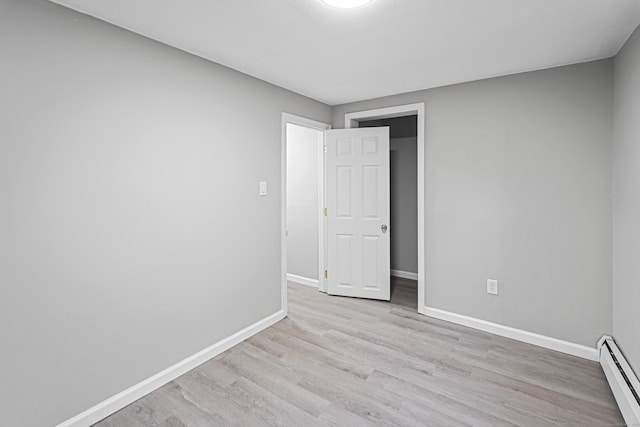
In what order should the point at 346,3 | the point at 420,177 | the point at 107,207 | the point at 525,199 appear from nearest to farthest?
the point at 346,3 → the point at 107,207 → the point at 525,199 → the point at 420,177

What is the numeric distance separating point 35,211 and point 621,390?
3.46 meters

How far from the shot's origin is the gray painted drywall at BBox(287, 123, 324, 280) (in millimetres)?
4141

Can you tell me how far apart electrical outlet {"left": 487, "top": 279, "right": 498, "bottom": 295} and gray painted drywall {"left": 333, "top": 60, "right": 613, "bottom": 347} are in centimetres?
5

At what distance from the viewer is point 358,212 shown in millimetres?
3701

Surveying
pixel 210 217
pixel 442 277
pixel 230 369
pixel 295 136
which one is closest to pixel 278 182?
pixel 210 217

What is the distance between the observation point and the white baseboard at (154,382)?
1778mm

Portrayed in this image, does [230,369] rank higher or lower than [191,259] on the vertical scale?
A: lower

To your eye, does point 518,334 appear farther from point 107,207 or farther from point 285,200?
point 107,207

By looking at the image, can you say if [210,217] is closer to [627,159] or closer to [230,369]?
[230,369]

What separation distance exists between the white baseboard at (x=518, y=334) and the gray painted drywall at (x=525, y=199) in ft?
0.15

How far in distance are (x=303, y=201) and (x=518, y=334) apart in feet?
9.20

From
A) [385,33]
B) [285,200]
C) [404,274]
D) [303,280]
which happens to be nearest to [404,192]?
[404,274]

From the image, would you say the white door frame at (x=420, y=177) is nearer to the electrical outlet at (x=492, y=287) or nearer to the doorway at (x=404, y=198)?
the electrical outlet at (x=492, y=287)

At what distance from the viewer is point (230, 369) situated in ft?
7.63
